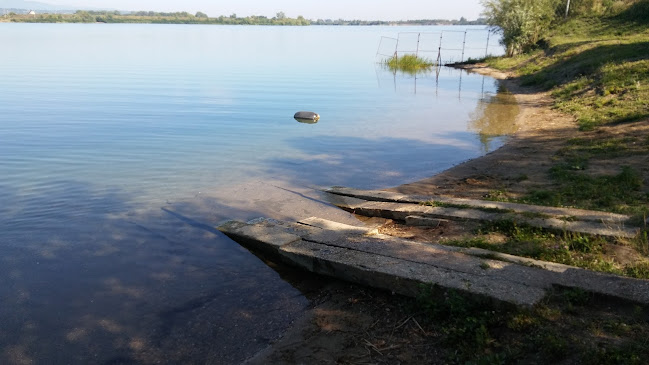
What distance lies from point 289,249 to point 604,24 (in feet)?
122

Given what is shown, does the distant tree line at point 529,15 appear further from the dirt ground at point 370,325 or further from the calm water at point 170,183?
the dirt ground at point 370,325

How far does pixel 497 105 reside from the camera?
21.9 meters

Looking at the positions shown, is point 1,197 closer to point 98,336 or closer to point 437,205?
point 98,336

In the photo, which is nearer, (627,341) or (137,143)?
(627,341)

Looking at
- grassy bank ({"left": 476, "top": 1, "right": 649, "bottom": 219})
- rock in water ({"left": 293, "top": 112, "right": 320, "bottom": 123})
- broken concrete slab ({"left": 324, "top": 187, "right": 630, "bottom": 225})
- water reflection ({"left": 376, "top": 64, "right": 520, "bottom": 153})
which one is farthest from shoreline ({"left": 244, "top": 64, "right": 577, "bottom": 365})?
rock in water ({"left": 293, "top": 112, "right": 320, "bottom": 123})


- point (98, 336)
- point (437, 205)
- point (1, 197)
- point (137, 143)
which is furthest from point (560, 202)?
point (137, 143)

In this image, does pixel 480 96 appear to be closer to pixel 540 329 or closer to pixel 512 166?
pixel 512 166

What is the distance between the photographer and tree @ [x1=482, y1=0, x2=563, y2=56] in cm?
3816

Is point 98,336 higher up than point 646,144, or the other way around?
point 646,144

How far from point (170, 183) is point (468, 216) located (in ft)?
22.1

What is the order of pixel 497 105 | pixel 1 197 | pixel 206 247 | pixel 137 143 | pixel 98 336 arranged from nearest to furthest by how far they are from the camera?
pixel 98 336
pixel 206 247
pixel 1 197
pixel 137 143
pixel 497 105

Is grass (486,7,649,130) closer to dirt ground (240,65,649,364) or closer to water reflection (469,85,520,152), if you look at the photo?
water reflection (469,85,520,152)

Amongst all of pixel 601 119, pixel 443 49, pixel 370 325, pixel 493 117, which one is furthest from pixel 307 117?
pixel 443 49

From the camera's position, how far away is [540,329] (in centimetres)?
416
